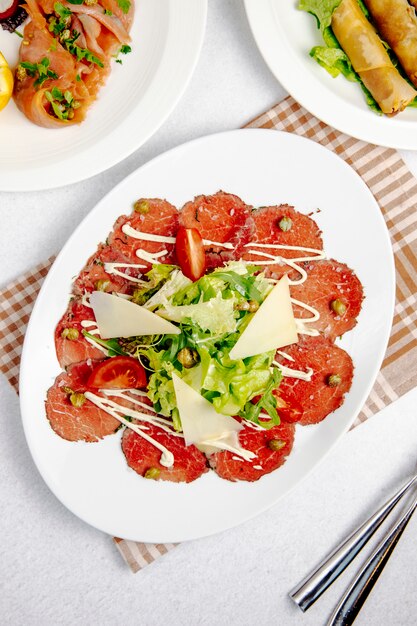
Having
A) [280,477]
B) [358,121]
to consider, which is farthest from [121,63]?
[280,477]

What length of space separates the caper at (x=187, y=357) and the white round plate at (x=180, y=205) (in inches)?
19.5

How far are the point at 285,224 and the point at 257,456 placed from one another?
3.47 ft

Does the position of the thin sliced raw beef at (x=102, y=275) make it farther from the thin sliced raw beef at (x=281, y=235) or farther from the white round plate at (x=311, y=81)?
the white round plate at (x=311, y=81)

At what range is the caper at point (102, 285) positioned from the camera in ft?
8.13

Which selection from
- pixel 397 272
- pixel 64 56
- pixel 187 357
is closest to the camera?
pixel 187 357

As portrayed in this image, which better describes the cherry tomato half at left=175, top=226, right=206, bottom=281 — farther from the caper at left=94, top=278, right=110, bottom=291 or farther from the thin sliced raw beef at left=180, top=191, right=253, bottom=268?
the caper at left=94, top=278, right=110, bottom=291

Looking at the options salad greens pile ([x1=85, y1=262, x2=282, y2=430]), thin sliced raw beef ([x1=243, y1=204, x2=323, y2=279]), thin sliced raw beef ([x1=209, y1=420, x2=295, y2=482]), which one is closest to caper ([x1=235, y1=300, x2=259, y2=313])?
salad greens pile ([x1=85, y1=262, x2=282, y2=430])

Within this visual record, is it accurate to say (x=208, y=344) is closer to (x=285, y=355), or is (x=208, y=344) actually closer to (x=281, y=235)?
(x=285, y=355)

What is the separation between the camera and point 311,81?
2535 mm

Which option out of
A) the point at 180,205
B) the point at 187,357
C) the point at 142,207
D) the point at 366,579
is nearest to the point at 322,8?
the point at 180,205

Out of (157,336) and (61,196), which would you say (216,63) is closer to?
(61,196)

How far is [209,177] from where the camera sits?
253 centimetres

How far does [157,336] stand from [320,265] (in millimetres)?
816

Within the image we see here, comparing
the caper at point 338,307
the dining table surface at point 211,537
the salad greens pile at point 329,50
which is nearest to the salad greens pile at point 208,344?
the caper at point 338,307
